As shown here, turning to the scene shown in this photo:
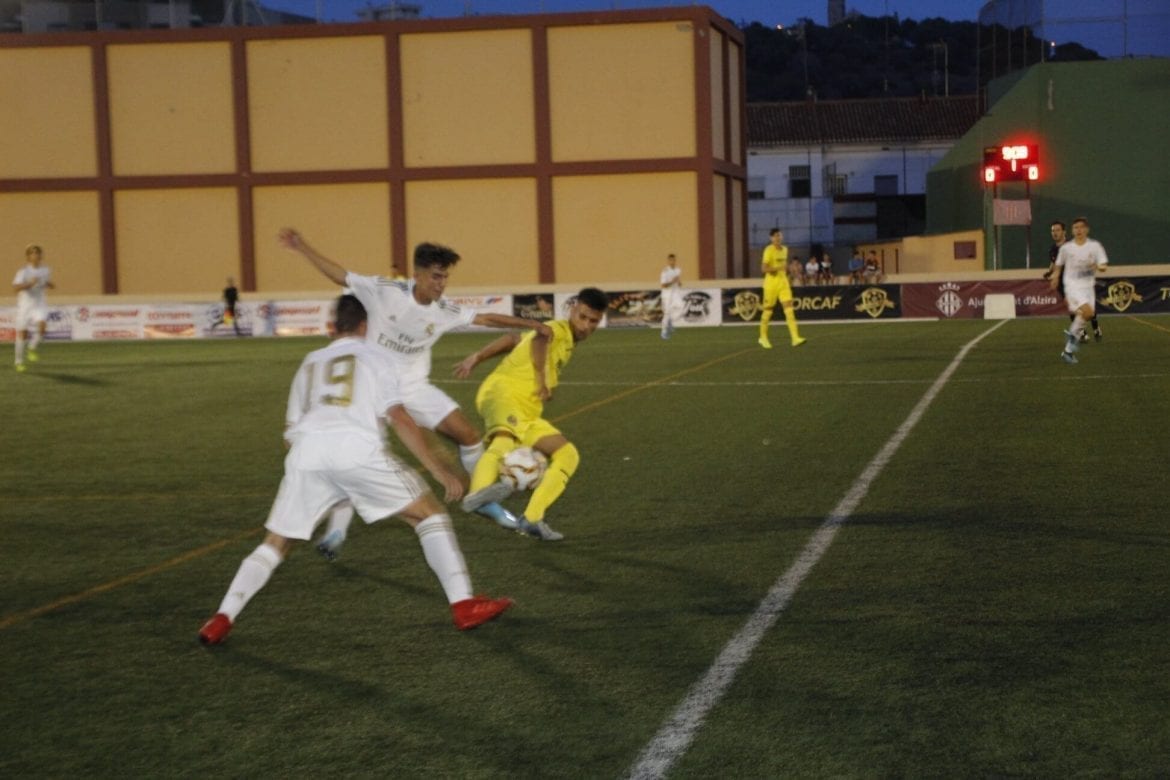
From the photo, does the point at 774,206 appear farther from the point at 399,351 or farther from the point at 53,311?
the point at 399,351

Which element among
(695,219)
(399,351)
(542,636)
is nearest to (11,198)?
(695,219)

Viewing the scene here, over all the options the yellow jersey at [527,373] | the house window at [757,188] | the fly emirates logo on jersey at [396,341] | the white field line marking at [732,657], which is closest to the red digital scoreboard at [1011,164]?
the white field line marking at [732,657]

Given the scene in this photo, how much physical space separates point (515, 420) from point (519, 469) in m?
0.40

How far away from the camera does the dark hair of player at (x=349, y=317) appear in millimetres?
6809

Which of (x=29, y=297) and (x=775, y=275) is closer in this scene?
(x=29, y=297)

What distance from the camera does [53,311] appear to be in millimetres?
41656

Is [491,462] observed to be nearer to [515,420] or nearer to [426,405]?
[515,420]

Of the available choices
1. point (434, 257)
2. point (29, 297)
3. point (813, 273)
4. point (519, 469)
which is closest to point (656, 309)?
point (29, 297)

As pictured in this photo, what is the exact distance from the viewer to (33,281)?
26891 mm

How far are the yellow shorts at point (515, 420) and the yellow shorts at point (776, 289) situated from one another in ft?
62.1

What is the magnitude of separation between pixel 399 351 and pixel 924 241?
51.8m

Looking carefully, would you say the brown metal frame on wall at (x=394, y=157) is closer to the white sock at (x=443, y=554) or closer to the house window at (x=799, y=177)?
the white sock at (x=443, y=554)

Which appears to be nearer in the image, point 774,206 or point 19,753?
point 19,753

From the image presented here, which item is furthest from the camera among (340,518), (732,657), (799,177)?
(799,177)
